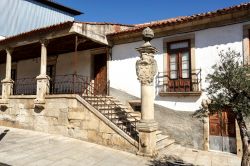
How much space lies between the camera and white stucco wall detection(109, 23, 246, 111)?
345 inches

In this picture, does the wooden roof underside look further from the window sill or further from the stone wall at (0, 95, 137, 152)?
the window sill

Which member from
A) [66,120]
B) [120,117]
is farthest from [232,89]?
[66,120]

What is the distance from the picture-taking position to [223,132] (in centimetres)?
877

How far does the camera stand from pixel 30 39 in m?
11.5

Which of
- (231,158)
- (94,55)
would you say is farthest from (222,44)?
(94,55)

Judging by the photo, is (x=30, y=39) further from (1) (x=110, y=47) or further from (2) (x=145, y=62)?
(2) (x=145, y=62)

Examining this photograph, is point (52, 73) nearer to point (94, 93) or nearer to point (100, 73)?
point (100, 73)

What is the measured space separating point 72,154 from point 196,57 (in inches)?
220

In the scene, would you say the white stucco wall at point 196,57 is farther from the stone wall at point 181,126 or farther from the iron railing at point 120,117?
the iron railing at point 120,117

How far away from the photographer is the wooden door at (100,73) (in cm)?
1221

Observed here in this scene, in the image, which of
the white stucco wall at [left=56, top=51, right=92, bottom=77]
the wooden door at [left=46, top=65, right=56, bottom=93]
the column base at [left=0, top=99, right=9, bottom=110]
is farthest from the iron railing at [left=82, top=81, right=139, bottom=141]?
the wooden door at [left=46, top=65, right=56, bottom=93]

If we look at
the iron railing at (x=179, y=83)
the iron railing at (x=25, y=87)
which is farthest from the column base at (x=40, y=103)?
the iron railing at (x=25, y=87)

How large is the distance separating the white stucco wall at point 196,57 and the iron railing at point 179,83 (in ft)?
0.69

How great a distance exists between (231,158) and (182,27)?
4.97 meters
